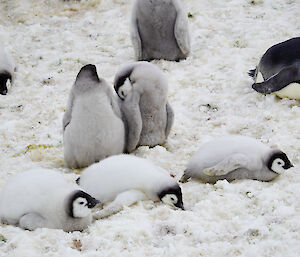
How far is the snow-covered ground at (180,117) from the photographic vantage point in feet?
9.77

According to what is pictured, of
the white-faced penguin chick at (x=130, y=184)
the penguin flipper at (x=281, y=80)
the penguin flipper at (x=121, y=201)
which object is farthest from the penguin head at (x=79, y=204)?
the penguin flipper at (x=281, y=80)

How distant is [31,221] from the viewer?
311cm

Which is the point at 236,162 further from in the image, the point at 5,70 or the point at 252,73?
the point at 5,70

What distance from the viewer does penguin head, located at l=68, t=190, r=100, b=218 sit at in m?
3.13

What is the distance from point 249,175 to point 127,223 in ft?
3.96

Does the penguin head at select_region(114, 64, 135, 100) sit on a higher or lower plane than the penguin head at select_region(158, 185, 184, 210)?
higher

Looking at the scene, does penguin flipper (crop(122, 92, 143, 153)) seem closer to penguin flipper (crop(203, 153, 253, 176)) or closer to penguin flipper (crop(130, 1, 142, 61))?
penguin flipper (crop(203, 153, 253, 176))

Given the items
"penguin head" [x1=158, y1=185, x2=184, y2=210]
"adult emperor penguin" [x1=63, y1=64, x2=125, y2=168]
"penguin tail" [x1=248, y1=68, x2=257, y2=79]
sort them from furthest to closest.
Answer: "penguin tail" [x1=248, y1=68, x2=257, y2=79]
"adult emperor penguin" [x1=63, y1=64, x2=125, y2=168]
"penguin head" [x1=158, y1=185, x2=184, y2=210]

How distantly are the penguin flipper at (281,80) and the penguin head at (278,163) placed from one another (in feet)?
6.05

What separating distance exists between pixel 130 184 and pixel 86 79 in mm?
1094

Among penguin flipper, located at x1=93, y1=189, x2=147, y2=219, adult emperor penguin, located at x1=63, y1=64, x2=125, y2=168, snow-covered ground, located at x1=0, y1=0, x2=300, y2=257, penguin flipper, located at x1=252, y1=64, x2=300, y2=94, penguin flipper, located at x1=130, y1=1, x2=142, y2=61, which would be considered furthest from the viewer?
penguin flipper, located at x1=130, y1=1, x2=142, y2=61

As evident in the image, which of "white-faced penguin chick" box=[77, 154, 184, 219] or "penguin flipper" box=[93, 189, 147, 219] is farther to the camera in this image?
"white-faced penguin chick" box=[77, 154, 184, 219]

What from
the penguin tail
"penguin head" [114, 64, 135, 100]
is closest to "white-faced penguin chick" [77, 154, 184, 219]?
"penguin head" [114, 64, 135, 100]

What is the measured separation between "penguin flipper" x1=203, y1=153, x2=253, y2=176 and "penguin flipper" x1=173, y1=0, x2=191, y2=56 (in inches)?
131
